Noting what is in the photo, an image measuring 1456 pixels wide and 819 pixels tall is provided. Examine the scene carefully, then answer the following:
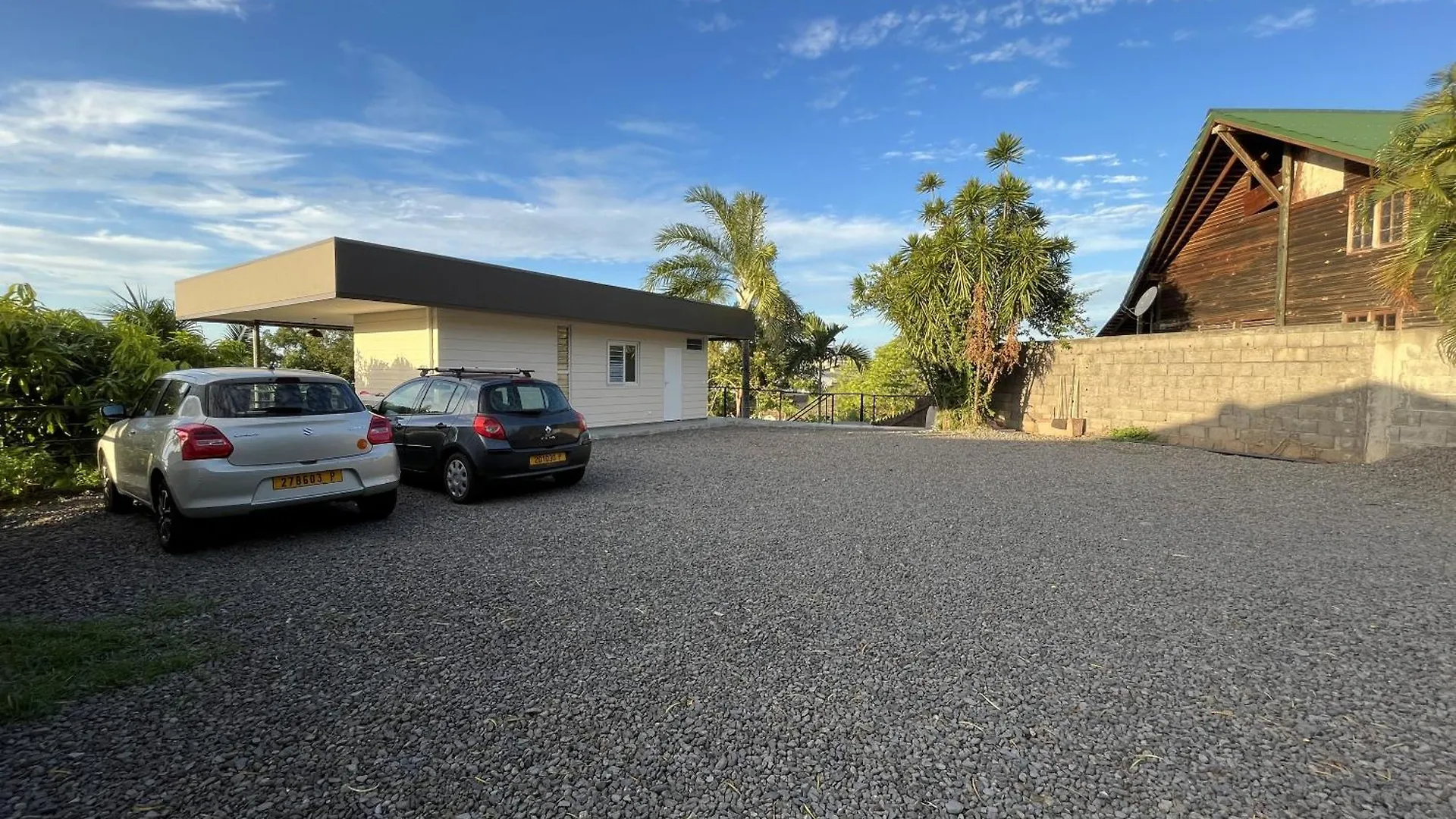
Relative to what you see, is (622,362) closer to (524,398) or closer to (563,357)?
(563,357)

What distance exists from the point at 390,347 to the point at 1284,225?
19057mm

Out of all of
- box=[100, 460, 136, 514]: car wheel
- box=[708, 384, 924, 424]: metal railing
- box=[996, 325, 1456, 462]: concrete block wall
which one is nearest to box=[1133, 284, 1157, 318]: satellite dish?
box=[996, 325, 1456, 462]: concrete block wall

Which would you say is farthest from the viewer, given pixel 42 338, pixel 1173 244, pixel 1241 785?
pixel 1173 244

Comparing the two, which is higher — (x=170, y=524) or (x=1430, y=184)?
Result: (x=1430, y=184)

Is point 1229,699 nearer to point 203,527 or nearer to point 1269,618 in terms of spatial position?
point 1269,618

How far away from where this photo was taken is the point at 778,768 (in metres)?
2.34

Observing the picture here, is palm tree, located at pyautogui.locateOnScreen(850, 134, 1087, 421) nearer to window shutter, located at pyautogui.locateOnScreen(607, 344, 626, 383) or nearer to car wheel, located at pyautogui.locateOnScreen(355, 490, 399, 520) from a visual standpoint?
window shutter, located at pyautogui.locateOnScreen(607, 344, 626, 383)

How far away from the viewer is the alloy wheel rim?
7141mm

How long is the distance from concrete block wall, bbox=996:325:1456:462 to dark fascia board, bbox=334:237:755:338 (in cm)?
949

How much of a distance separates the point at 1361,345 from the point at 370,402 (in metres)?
15.2

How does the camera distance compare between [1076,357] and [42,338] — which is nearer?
[42,338]

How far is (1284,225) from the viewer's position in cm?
1376

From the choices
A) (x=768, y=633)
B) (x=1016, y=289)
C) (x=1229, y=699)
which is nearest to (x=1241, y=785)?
(x=1229, y=699)

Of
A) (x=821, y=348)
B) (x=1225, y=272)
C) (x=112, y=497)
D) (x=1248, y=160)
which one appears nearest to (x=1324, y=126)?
(x=1248, y=160)
